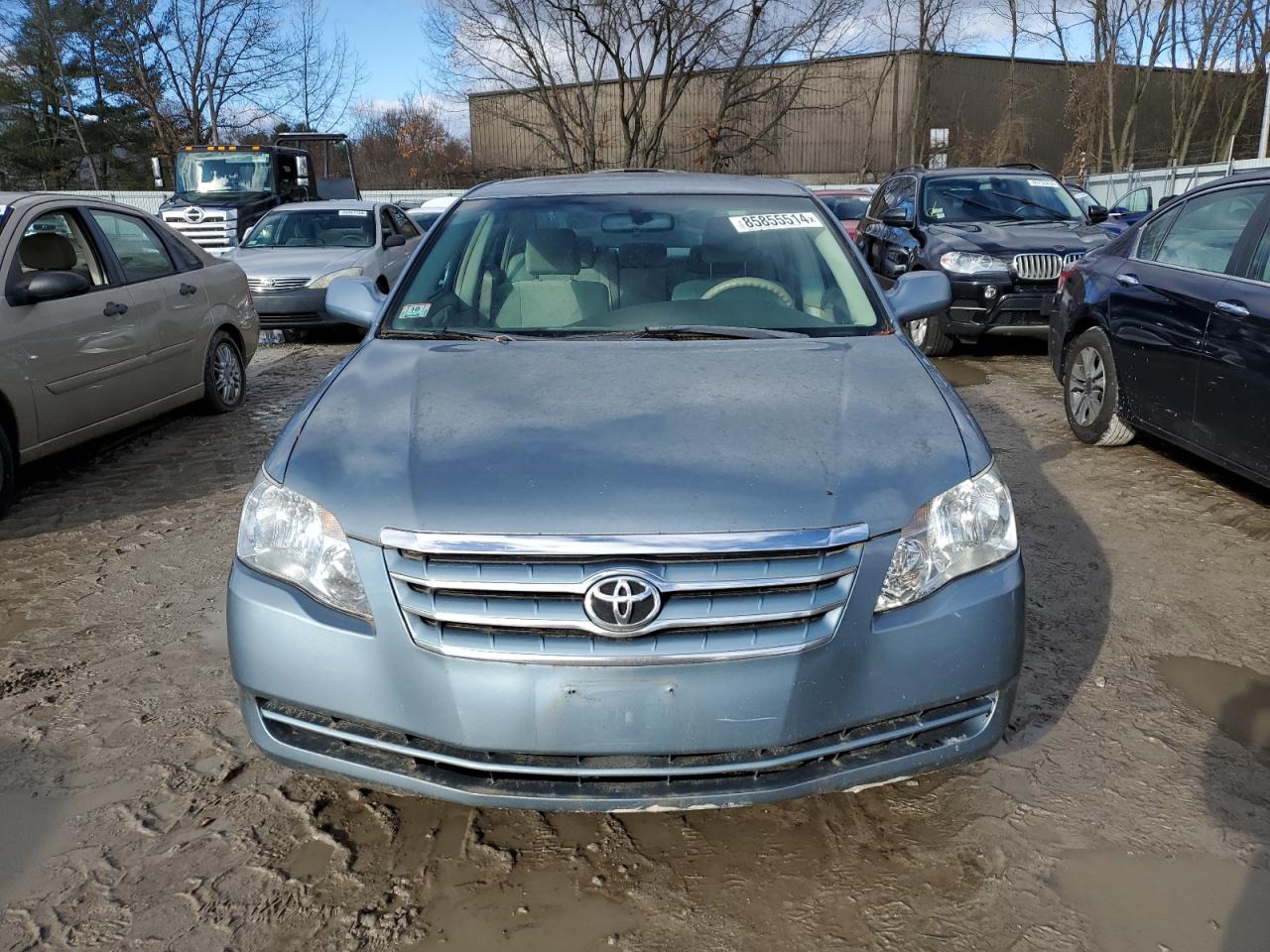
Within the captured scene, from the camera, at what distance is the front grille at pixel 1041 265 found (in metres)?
8.60

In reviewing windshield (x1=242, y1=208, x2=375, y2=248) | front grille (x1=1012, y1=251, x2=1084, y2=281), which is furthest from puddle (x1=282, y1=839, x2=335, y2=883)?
windshield (x1=242, y1=208, x2=375, y2=248)

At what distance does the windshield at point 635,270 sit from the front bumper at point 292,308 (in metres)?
7.13

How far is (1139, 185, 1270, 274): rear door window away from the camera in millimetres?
4988

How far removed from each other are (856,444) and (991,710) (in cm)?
69

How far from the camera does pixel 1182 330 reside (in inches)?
201

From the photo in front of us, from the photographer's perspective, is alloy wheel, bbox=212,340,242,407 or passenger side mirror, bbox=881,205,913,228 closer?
alloy wheel, bbox=212,340,242,407

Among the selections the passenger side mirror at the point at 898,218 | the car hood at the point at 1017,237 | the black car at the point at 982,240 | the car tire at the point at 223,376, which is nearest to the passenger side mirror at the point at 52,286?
the car tire at the point at 223,376

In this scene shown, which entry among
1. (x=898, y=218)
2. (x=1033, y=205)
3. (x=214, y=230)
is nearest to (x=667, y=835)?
(x=898, y=218)

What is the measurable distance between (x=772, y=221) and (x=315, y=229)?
966cm

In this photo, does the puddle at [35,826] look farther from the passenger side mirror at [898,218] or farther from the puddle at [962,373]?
the passenger side mirror at [898,218]

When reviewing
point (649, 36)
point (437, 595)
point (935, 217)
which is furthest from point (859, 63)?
point (437, 595)

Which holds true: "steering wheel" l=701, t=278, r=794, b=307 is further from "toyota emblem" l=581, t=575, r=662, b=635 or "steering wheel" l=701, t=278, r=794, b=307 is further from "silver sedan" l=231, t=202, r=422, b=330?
"silver sedan" l=231, t=202, r=422, b=330

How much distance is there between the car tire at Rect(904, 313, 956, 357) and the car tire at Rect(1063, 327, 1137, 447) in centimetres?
265

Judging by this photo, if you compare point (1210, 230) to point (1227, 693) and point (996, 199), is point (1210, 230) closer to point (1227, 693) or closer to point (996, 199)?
point (1227, 693)
